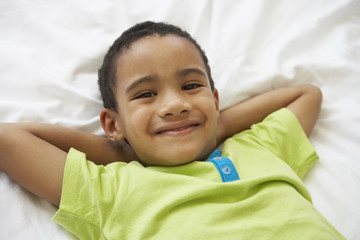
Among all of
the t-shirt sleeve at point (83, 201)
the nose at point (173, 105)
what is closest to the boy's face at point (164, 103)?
the nose at point (173, 105)

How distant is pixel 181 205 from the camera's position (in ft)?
2.30

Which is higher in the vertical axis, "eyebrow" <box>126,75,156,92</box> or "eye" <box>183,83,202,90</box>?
"eyebrow" <box>126,75,156,92</box>

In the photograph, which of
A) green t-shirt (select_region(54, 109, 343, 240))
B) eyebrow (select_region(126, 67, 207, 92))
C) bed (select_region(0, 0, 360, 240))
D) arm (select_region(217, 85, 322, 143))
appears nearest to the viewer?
green t-shirt (select_region(54, 109, 343, 240))

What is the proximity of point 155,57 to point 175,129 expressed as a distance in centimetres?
19

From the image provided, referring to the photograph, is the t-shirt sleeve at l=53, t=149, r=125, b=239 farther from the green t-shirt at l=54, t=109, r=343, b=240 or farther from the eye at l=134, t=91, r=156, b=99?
the eye at l=134, t=91, r=156, b=99

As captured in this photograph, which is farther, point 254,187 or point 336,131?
point 336,131

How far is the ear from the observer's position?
33.5 inches

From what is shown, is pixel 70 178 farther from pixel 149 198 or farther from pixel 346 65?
pixel 346 65

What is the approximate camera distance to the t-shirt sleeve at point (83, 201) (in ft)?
2.21

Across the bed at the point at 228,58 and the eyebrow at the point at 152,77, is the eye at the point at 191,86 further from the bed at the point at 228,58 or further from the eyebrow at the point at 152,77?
the bed at the point at 228,58

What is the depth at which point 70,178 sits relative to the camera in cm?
69

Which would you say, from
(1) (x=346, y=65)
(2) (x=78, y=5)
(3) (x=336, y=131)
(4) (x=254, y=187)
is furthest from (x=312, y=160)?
(2) (x=78, y=5)

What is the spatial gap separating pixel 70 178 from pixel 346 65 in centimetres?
99

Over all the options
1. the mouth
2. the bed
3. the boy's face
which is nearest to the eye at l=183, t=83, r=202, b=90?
the boy's face
